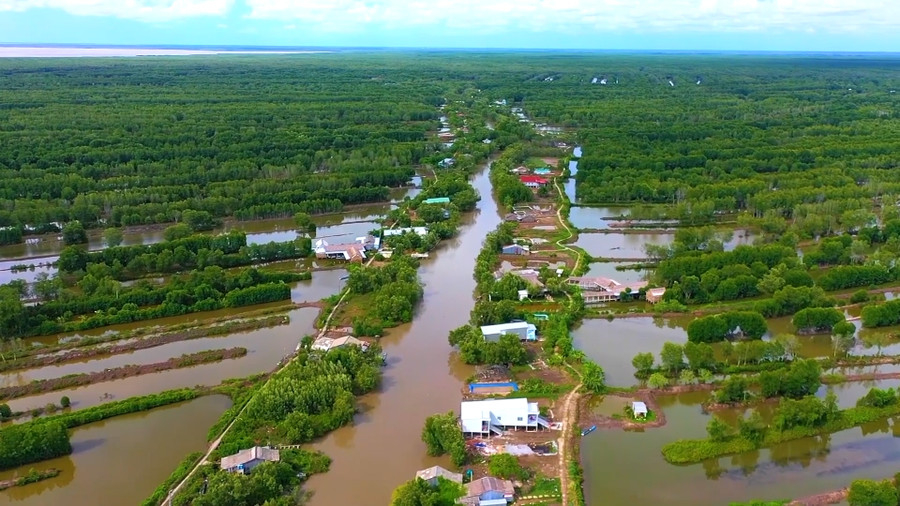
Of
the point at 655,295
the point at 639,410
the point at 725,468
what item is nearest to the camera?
the point at 725,468

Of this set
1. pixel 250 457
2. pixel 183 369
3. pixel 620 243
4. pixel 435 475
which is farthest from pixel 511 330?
pixel 620 243

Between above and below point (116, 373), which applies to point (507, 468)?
above

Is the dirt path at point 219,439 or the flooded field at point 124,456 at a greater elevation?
the dirt path at point 219,439

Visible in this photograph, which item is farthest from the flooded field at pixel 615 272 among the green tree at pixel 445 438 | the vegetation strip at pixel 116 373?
the vegetation strip at pixel 116 373

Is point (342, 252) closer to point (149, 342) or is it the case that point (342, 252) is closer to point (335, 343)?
point (335, 343)

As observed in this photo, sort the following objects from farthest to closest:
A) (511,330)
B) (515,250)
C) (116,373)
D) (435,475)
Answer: (515,250) → (511,330) → (116,373) → (435,475)

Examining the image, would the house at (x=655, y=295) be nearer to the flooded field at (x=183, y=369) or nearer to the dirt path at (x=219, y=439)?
the dirt path at (x=219, y=439)

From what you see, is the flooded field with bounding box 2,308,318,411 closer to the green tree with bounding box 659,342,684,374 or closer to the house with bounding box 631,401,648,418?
the house with bounding box 631,401,648,418
